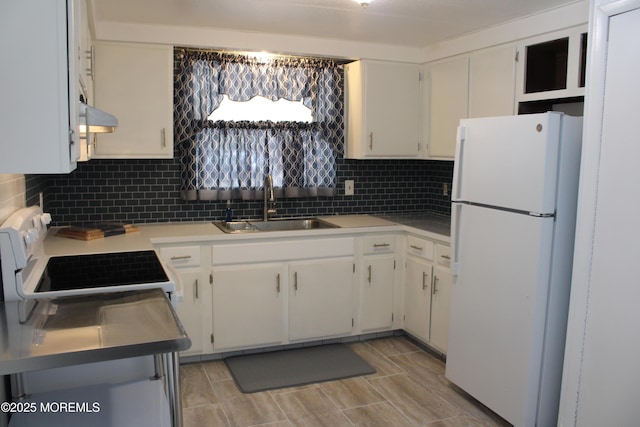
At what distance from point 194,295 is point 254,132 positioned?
4.24 ft

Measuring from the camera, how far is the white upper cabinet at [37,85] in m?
1.62

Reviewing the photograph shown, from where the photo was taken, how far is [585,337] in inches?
92.1

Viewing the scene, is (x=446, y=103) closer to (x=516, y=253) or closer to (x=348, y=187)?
(x=348, y=187)

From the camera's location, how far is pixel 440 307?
3.59 m

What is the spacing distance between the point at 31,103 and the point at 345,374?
97.1 inches

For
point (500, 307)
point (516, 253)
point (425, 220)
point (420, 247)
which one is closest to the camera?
point (516, 253)

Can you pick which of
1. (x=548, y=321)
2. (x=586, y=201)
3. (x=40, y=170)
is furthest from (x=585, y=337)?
(x=40, y=170)

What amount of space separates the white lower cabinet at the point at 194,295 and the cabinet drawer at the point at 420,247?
56.5 inches

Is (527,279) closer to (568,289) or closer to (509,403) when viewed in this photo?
(568,289)

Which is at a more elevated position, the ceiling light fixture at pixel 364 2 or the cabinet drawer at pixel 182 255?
the ceiling light fixture at pixel 364 2

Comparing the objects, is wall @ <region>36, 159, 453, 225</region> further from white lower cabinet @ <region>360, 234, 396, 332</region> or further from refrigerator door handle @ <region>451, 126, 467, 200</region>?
refrigerator door handle @ <region>451, 126, 467, 200</region>

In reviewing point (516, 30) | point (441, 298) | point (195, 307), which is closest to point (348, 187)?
point (441, 298)

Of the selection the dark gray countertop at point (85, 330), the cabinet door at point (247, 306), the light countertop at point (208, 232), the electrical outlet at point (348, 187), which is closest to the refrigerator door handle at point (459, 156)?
the light countertop at point (208, 232)

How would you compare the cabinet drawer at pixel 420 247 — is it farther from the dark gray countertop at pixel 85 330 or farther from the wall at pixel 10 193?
the wall at pixel 10 193
